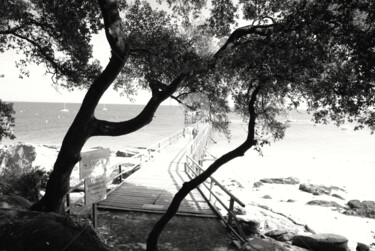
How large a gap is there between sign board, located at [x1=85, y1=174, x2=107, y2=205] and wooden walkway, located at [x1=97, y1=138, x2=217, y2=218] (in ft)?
8.02

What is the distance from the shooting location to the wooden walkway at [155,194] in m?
8.20

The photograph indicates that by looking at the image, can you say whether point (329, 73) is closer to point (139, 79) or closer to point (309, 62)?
point (309, 62)

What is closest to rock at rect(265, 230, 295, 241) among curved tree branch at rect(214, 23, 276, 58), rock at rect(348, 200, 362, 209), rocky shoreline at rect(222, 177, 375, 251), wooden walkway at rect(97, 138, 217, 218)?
rocky shoreline at rect(222, 177, 375, 251)

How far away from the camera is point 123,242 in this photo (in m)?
6.04

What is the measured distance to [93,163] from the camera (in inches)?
219

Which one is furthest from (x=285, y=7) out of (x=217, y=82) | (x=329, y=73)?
(x=217, y=82)

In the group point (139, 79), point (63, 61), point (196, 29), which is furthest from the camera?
point (139, 79)

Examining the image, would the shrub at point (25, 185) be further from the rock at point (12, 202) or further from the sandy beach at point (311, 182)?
the sandy beach at point (311, 182)

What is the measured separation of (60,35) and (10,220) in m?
5.75

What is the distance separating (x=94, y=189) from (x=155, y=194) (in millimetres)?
4507

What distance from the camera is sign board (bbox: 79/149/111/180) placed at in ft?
17.5

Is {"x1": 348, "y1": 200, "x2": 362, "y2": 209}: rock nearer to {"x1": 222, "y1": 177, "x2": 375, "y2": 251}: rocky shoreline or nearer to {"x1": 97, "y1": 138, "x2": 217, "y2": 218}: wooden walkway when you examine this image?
{"x1": 222, "y1": 177, "x2": 375, "y2": 251}: rocky shoreline

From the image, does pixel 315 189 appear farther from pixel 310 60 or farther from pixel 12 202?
pixel 12 202

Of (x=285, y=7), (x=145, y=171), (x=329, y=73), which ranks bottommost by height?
(x=145, y=171)
